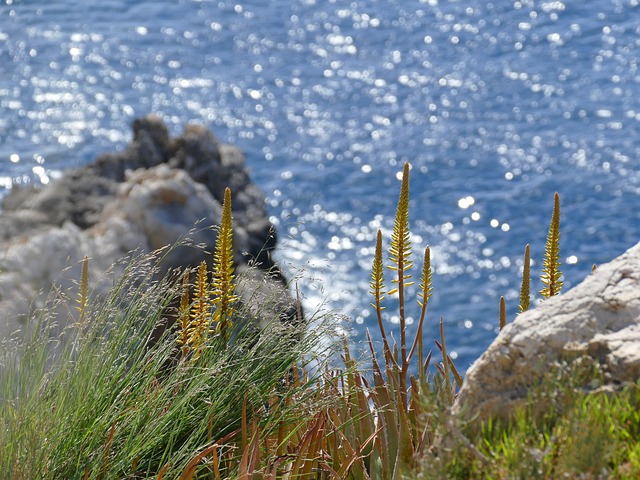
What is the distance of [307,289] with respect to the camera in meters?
15.2

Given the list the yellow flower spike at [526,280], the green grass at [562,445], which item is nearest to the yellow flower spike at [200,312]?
the yellow flower spike at [526,280]

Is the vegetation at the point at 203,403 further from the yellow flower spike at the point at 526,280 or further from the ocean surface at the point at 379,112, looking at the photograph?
the ocean surface at the point at 379,112

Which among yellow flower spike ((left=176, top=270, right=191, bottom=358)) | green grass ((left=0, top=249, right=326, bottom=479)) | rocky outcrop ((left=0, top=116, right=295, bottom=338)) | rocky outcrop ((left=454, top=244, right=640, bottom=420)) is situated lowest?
rocky outcrop ((left=0, top=116, right=295, bottom=338))

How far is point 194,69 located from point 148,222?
427 inches

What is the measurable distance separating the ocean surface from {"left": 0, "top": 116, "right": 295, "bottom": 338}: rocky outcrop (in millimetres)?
1465

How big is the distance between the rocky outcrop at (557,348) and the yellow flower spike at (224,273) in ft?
3.63

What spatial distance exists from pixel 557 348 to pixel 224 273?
1338 mm

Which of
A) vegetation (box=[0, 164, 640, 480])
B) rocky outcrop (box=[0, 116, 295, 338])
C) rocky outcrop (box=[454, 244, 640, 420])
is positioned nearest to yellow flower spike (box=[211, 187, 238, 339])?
vegetation (box=[0, 164, 640, 480])

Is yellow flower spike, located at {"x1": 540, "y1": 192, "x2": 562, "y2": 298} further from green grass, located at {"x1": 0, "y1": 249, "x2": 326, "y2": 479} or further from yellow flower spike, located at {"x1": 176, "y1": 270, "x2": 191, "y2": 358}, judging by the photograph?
yellow flower spike, located at {"x1": 176, "y1": 270, "x2": 191, "y2": 358}

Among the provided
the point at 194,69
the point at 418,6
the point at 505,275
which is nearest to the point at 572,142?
the point at 505,275

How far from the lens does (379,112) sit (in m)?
19.3

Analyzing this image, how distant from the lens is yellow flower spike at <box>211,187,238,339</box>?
316 cm

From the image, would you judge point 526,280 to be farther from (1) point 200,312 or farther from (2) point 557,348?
(1) point 200,312

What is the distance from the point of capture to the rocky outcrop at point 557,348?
2.22 metres
